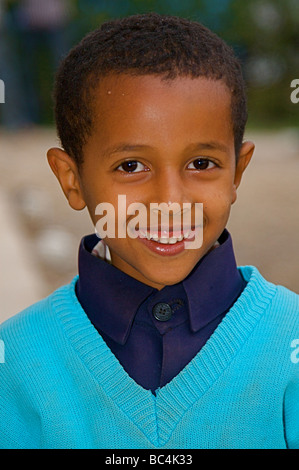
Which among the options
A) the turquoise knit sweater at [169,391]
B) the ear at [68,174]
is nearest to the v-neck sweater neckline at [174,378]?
the turquoise knit sweater at [169,391]

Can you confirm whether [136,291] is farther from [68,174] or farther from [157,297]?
[68,174]

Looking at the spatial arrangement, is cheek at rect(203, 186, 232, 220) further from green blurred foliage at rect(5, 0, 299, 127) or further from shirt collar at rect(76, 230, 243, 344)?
green blurred foliage at rect(5, 0, 299, 127)

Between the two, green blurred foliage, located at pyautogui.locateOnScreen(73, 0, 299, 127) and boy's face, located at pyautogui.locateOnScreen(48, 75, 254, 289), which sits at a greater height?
green blurred foliage, located at pyautogui.locateOnScreen(73, 0, 299, 127)

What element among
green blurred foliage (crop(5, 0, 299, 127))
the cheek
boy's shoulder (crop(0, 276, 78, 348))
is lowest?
boy's shoulder (crop(0, 276, 78, 348))

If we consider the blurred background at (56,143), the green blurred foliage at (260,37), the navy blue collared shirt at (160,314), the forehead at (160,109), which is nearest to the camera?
the forehead at (160,109)

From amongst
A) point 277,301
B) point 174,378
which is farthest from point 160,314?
point 277,301

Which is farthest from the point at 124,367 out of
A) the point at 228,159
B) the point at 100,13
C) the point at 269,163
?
the point at 100,13

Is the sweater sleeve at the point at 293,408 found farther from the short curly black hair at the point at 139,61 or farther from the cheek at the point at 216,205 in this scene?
the short curly black hair at the point at 139,61

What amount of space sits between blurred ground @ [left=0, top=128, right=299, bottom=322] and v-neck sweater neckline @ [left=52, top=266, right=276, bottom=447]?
178 centimetres

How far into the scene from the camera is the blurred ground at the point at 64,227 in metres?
3.50

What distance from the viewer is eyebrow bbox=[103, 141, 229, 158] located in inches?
42.8

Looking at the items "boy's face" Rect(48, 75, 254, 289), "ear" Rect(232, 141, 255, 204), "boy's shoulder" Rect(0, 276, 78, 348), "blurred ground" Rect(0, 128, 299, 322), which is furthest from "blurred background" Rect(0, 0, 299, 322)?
"boy's face" Rect(48, 75, 254, 289)

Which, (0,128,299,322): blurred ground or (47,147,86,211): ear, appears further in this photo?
(0,128,299,322): blurred ground

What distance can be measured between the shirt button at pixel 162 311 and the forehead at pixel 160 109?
30 cm
